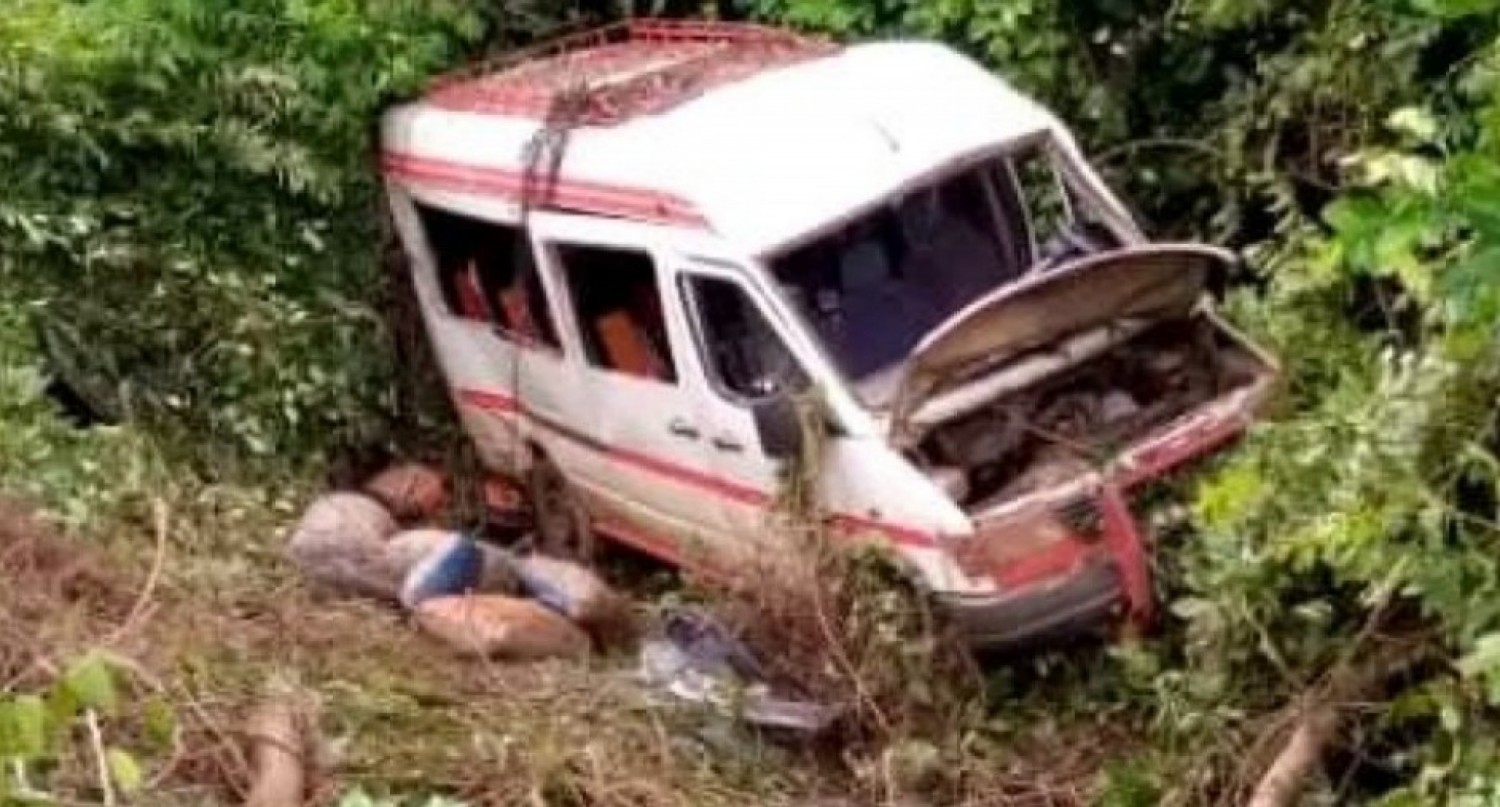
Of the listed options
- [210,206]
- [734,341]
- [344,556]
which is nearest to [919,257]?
[734,341]

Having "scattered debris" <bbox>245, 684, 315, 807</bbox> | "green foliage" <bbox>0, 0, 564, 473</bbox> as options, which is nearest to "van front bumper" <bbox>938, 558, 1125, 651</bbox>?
"scattered debris" <bbox>245, 684, 315, 807</bbox>

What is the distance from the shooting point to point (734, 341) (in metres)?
10.2

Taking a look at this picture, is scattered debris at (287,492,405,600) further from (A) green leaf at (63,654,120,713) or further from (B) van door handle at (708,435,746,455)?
(A) green leaf at (63,654,120,713)

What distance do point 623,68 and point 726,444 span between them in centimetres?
224

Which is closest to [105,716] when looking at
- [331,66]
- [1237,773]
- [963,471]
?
[1237,773]

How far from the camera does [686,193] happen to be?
1011 centimetres

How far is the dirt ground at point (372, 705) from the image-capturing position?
767 centimetres

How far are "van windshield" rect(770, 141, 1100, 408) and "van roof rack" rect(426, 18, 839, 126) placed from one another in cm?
102

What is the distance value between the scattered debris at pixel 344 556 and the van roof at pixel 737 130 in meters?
1.44

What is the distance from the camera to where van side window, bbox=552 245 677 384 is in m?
10.6

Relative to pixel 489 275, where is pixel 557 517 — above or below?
below

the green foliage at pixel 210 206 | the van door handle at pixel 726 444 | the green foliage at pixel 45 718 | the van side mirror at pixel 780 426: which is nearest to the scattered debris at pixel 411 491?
the green foliage at pixel 210 206

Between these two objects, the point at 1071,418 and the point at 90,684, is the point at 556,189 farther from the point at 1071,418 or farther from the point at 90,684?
the point at 90,684

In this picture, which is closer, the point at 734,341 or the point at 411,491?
the point at 734,341
